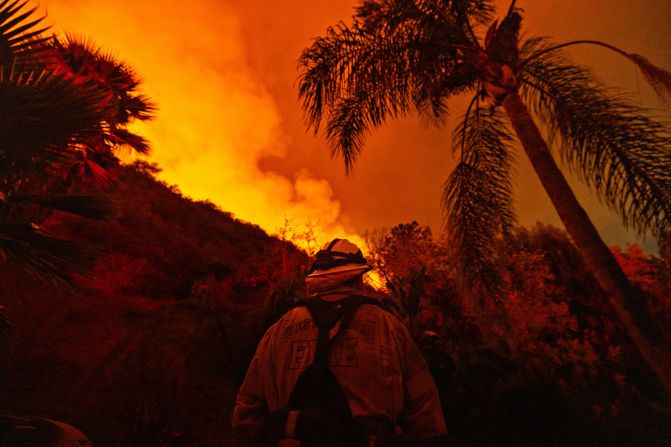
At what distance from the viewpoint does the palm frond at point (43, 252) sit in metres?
3.11

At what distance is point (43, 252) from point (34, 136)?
1.28 meters

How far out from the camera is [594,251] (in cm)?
324

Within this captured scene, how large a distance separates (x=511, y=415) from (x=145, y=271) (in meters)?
16.5

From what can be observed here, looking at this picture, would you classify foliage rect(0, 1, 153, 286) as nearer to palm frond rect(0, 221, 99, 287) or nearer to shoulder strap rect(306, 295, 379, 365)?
palm frond rect(0, 221, 99, 287)

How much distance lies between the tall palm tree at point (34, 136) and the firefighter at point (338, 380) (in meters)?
2.90

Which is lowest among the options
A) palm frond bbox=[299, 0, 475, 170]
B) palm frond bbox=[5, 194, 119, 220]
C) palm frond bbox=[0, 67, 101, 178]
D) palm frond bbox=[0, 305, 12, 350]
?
palm frond bbox=[0, 305, 12, 350]

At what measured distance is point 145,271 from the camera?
15492mm

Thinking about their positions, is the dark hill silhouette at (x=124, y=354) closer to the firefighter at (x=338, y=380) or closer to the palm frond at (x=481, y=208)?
the firefighter at (x=338, y=380)

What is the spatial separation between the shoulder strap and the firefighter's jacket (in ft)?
0.12

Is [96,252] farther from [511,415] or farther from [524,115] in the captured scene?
[511,415]

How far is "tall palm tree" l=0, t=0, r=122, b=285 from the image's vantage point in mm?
3064

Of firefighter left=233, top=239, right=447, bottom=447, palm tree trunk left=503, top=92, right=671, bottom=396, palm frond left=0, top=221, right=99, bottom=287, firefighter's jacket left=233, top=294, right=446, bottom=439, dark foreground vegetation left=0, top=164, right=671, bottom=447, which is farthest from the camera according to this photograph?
dark foreground vegetation left=0, top=164, right=671, bottom=447

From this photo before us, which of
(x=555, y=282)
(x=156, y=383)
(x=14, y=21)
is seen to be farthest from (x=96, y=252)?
(x=555, y=282)

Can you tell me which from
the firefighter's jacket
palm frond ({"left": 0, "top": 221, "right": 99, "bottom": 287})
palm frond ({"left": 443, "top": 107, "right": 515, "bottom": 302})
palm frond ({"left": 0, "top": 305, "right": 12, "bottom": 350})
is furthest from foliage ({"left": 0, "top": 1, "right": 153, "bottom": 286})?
palm frond ({"left": 443, "top": 107, "right": 515, "bottom": 302})
